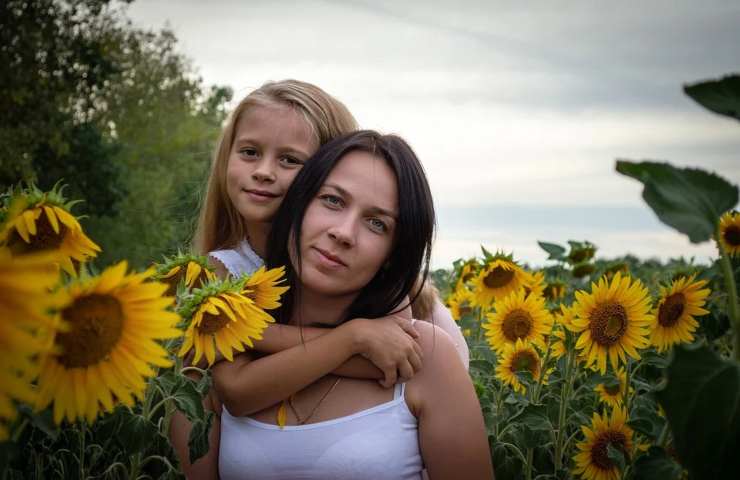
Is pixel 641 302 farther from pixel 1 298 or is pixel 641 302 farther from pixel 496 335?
pixel 1 298

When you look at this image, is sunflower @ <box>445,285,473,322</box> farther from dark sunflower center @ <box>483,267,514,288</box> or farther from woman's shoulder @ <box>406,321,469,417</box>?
woman's shoulder @ <box>406,321,469,417</box>

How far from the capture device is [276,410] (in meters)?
1.98

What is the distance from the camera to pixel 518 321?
3236 millimetres

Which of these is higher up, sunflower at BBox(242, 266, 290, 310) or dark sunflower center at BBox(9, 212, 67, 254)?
dark sunflower center at BBox(9, 212, 67, 254)

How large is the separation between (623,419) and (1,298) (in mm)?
2077

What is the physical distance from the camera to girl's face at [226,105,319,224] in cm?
268

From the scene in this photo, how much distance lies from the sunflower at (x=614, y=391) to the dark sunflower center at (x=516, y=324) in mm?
370

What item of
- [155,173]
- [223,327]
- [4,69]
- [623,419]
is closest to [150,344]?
[223,327]

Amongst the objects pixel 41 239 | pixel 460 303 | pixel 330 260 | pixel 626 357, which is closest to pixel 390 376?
pixel 330 260

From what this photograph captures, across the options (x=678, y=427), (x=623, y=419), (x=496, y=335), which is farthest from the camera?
(x=496, y=335)

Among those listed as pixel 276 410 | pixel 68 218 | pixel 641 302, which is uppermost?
pixel 68 218

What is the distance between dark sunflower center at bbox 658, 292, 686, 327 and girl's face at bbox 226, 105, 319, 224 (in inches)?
51.7

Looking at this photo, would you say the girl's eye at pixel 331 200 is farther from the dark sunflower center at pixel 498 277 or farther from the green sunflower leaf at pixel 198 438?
the dark sunflower center at pixel 498 277

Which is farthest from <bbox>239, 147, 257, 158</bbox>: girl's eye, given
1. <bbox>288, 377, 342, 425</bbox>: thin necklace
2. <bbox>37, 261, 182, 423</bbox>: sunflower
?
<bbox>37, 261, 182, 423</bbox>: sunflower
